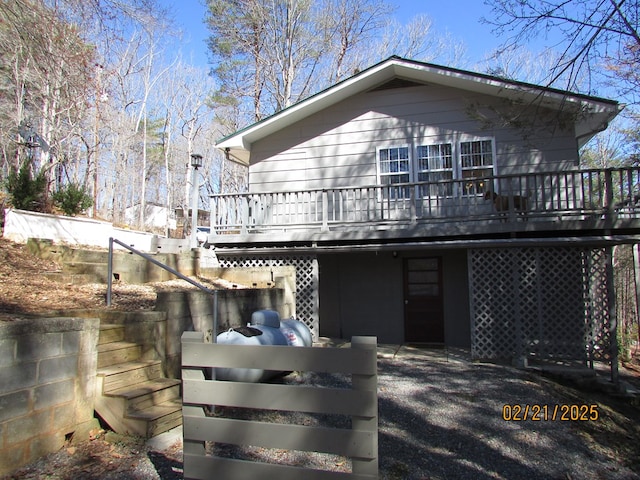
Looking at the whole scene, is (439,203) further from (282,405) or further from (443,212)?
(282,405)

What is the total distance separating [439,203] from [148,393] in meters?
6.63

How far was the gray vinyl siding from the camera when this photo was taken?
9.48 meters

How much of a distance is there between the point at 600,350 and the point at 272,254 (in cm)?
647

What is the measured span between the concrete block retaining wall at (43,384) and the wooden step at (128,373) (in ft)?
0.40

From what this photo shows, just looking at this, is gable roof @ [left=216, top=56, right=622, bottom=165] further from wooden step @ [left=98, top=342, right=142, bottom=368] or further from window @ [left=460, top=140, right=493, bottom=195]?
wooden step @ [left=98, top=342, right=142, bottom=368]

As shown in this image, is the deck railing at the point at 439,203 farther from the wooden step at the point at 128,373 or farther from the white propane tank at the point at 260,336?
the wooden step at the point at 128,373

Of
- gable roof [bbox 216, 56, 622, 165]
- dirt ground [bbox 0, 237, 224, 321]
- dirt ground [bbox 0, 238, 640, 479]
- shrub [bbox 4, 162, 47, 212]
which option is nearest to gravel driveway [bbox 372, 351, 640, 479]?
dirt ground [bbox 0, 238, 640, 479]

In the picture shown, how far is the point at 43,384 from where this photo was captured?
3.45 m

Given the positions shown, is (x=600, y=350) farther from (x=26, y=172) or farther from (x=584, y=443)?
(x=26, y=172)

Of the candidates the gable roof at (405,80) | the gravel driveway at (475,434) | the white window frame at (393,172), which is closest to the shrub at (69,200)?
the gable roof at (405,80)

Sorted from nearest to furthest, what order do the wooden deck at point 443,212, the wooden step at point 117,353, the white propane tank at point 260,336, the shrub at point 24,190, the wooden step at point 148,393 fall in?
the wooden step at point 148,393, the wooden step at point 117,353, the white propane tank at point 260,336, the wooden deck at point 443,212, the shrub at point 24,190

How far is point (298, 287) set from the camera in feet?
30.7

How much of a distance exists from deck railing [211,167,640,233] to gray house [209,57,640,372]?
4 centimetres

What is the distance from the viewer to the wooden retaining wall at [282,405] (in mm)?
2322
